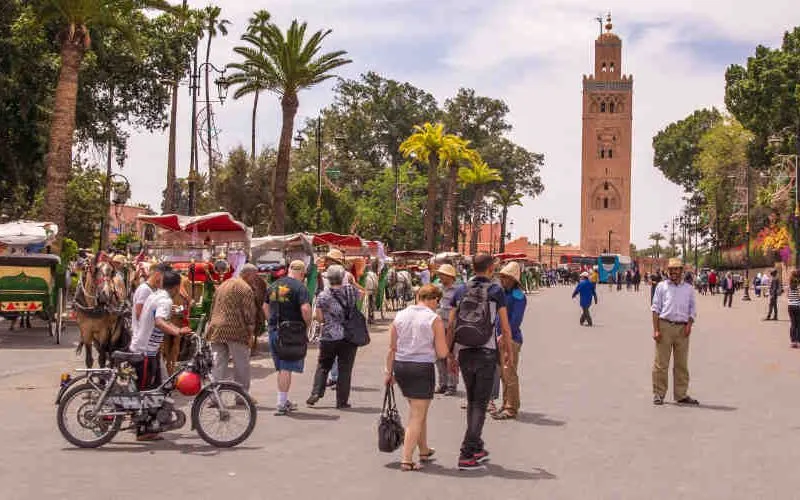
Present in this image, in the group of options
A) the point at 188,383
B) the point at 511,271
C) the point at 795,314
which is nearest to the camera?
the point at 188,383

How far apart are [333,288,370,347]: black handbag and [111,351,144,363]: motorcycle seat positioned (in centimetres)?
293

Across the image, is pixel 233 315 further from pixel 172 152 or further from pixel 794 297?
pixel 172 152

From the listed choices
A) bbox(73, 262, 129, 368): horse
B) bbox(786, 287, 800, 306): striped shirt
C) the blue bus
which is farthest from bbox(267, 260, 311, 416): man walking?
the blue bus

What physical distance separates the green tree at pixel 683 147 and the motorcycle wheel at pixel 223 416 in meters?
112

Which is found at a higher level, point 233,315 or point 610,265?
point 610,265

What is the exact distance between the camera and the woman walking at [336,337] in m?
12.3

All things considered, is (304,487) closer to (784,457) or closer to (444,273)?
(444,273)

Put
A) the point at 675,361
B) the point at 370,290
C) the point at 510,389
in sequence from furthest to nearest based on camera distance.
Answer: the point at 370,290 < the point at 675,361 < the point at 510,389

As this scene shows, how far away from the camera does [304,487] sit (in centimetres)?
789

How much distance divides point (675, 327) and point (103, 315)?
7026 mm

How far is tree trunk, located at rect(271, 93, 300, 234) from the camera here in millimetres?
37062

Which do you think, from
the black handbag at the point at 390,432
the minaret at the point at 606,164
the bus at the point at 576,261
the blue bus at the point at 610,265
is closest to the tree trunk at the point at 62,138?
the black handbag at the point at 390,432

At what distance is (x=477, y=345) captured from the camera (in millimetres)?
8883

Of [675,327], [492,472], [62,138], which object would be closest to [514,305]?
[675,327]
